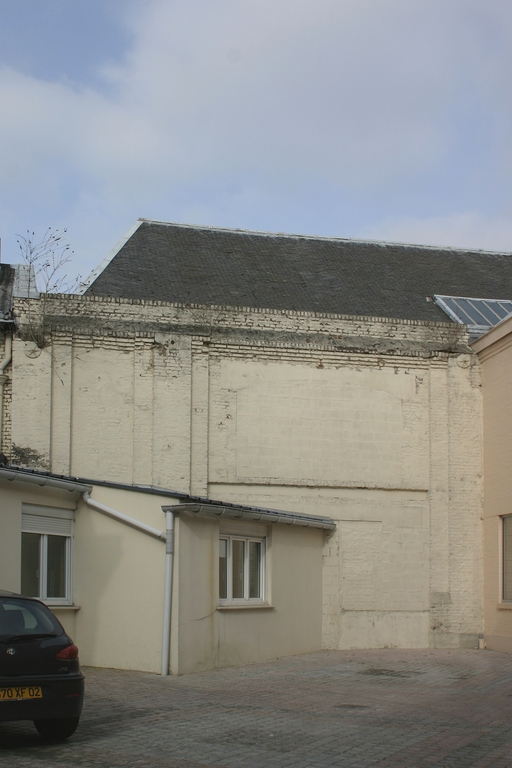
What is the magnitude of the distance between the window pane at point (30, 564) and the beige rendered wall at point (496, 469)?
984 centimetres

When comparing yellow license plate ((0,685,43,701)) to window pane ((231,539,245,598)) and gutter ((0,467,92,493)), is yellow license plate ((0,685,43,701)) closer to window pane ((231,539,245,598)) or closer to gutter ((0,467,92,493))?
gutter ((0,467,92,493))

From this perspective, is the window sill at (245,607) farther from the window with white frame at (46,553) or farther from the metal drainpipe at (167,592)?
the window with white frame at (46,553)

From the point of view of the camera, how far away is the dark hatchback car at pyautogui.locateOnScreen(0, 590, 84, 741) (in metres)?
8.04

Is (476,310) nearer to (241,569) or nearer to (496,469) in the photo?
(496,469)

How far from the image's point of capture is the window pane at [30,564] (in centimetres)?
1391

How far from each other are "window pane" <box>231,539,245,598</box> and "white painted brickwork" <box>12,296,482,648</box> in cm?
266

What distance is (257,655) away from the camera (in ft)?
52.4

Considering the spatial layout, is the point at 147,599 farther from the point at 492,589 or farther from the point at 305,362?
the point at 492,589

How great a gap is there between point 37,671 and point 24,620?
51 cm

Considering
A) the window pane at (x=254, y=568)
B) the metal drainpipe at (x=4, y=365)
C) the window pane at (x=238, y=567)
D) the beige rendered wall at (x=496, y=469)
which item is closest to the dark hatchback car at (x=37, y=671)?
the window pane at (x=238, y=567)

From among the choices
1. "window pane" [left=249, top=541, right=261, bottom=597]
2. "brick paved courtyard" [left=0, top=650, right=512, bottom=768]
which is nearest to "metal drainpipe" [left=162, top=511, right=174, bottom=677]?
"brick paved courtyard" [left=0, top=650, right=512, bottom=768]

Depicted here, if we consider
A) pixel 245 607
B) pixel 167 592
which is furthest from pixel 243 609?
pixel 167 592

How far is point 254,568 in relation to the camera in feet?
55.2

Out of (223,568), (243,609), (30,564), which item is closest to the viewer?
(30,564)
